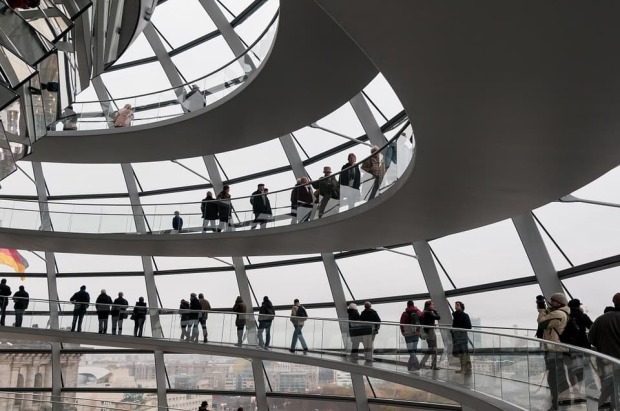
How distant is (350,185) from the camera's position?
1684cm

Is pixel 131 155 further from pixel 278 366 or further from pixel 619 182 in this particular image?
pixel 619 182

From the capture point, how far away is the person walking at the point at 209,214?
72.9ft

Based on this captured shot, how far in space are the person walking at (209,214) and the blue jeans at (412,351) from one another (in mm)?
8497

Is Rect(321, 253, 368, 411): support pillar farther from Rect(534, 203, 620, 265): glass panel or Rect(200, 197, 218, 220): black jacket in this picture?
Rect(534, 203, 620, 265): glass panel

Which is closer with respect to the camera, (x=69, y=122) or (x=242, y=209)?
(x=242, y=209)

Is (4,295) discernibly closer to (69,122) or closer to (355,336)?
(69,122)

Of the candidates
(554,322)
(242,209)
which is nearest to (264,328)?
(242,209)

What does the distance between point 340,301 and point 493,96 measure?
15879 mm

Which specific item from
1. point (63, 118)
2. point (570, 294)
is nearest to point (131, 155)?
point (63, 118)

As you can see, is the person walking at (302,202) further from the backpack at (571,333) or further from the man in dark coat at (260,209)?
the backpack at (571,333)

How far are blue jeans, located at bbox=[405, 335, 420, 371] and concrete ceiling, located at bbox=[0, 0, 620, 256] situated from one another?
9.48 feet

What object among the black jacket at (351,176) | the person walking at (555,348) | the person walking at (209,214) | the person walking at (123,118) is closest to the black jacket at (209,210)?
the person walking at (209,214)

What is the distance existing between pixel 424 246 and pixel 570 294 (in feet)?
17.7

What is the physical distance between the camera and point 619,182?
14922mm
